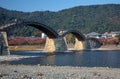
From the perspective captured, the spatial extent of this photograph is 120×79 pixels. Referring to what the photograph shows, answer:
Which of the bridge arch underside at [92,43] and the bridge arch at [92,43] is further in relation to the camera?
the bridge arch at [92,43]

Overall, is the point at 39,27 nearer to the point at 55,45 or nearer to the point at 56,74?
the point at 55,45

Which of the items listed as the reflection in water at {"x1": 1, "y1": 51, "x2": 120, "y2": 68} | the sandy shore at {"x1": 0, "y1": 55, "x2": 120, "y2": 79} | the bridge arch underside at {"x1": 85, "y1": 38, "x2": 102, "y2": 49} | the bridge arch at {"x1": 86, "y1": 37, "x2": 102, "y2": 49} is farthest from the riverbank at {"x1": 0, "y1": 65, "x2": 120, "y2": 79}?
the bridge arch at {"x1": 86, "y1": 37, "x2": 102, "y2": 49}

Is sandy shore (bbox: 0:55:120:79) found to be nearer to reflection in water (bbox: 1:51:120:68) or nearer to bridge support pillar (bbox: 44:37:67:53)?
reflection in water (bbox: 1:51:120:68)

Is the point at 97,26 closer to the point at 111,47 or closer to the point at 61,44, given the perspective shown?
the point at 111,47

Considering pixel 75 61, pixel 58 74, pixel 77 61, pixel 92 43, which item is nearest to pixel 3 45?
pixel 75 61

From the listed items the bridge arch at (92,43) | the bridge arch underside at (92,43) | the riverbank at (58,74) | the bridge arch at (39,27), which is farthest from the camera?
the bridge arch at (92,43)

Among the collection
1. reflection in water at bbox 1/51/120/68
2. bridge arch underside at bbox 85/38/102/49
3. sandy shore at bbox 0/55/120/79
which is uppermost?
sandy shore at bbox 0/55/120/79

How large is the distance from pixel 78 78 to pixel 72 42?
341ft

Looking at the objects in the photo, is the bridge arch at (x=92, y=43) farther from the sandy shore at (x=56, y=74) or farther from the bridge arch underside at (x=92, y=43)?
the sandy shore at (x=56, y=74)

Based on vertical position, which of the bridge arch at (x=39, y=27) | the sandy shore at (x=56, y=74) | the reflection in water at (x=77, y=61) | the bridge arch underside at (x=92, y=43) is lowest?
the bridge arch underside at (x=92, y=43)

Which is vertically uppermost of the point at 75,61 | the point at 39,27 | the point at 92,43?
the point at 39,27

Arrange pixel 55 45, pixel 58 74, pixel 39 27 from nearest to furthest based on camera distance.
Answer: pixel 58 74 < pixel 39 27 < pixel 55 45

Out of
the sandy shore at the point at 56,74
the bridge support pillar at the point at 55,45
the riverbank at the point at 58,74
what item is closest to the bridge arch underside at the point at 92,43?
the bridge support pillar at the point at 55,45

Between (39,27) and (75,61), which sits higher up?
(39,27)
